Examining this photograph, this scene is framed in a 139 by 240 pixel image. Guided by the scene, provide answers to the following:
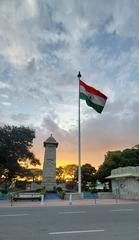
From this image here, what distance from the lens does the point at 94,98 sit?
35344 millimetres

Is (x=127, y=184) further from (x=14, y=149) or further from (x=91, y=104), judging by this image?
(x=14, y=149)

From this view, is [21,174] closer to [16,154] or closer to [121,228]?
[16,154]

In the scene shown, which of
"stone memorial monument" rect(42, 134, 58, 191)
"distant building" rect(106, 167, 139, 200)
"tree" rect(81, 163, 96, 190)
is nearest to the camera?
"distant building" rect(106, 167, 139, 200)

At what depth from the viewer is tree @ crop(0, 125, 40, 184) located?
5091 cm

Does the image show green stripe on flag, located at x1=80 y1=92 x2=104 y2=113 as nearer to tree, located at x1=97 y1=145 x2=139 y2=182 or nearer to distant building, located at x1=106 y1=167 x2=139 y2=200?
distant building, located at x1=106 y1=167 x2=139 y2=200

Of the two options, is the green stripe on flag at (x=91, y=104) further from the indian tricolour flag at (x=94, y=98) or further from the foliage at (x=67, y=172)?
the foliage at (x=67, y=172)

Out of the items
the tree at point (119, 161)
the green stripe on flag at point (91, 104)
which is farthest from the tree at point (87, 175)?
the green stripe on flag at point (91, 104)

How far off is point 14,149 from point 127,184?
63.0 ft

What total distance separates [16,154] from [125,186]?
18.5 meters

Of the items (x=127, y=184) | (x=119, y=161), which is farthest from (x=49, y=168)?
(x=119, y=161)

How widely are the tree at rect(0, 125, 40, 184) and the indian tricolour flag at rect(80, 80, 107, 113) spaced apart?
19147 mm

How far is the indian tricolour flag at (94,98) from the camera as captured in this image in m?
35.1

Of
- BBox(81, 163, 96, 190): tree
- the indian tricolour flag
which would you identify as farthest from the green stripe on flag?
BBox(81, 163, 96, 190): tree

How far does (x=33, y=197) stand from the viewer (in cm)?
3481
